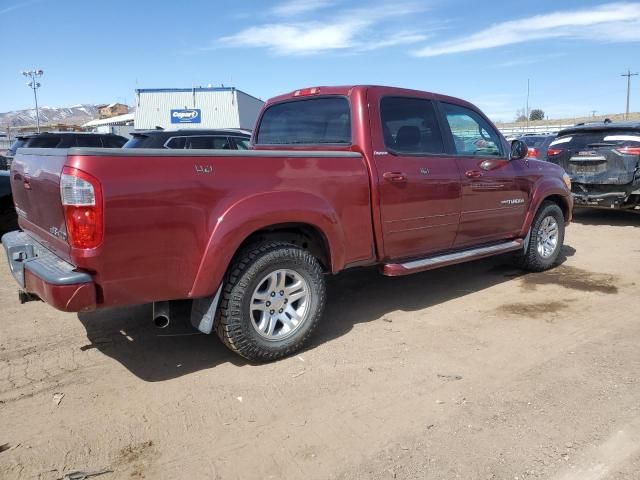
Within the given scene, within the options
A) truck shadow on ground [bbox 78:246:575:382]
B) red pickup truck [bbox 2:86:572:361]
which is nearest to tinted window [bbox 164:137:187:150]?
red pickup truck [bbox 2:86:572:361]

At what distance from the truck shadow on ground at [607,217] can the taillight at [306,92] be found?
7.25 m

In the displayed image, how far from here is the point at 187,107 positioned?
115ft

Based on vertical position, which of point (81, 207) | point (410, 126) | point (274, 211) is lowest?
point (274, 211)

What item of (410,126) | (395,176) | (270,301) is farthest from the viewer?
(410,126)

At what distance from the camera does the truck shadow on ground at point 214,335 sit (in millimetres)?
3824

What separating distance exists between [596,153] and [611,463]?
790 centimetres

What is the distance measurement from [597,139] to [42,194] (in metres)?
9.17

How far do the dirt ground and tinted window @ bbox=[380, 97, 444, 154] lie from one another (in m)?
1.50

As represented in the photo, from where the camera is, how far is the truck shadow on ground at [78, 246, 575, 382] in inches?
151

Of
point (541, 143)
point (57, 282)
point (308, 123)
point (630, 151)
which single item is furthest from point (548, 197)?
point (541, 143)

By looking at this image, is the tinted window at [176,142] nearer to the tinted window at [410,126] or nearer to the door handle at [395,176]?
the tinted window at [410,126]

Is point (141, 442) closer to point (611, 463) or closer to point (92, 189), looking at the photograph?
point (92, 189)

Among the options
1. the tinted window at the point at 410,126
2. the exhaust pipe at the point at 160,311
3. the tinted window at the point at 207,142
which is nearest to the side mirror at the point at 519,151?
the tinted window at the point at 410,126

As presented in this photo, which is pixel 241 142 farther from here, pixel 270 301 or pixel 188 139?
pixel 270 301
